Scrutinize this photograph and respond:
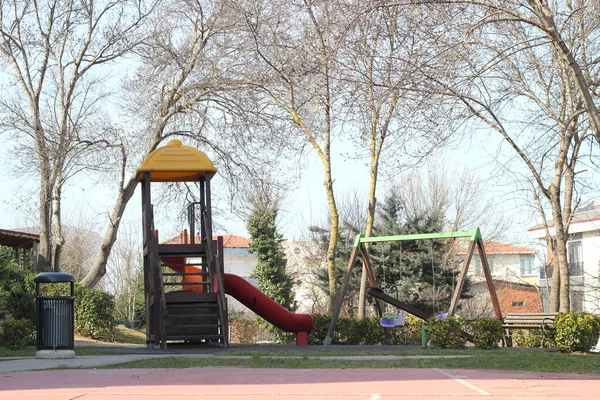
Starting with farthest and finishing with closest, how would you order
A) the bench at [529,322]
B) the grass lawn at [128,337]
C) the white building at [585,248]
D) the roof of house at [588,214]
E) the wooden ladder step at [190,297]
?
the white building at [585,248] → the roof of house at [588,214] → the grass lawn at [128,337] → the wooden ladder step at [190,297] → the bench at [529,322]

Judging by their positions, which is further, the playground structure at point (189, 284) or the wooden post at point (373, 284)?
the wooden post at point (373, 284)

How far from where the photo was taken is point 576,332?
1638 centimetres

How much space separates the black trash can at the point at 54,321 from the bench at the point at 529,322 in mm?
8493

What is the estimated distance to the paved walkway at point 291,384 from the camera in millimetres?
7344

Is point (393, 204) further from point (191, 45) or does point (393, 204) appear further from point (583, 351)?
point (583, 351)

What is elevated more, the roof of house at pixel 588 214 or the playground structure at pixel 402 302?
the roof of house at pixel 588 214

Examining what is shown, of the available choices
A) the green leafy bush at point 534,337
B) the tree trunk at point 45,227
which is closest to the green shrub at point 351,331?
the green leafy bush at point 534,337

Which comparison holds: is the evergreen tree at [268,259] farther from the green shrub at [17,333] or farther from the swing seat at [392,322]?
the green shrub at [17,333]

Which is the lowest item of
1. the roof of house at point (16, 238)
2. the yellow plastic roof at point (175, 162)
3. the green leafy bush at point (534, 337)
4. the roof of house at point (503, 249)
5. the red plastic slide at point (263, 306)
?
the green leafy bush at point (534, 337)

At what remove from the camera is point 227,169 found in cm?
2609

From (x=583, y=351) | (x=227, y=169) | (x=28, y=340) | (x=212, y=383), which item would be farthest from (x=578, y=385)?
(x=227, y=169)

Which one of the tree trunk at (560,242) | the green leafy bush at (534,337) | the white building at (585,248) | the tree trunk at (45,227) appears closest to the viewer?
the green leafy bush at (534,337)

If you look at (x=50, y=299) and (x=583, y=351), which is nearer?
(x=50, y=299)

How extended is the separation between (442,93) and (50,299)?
736 centimetres
